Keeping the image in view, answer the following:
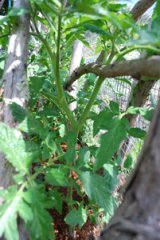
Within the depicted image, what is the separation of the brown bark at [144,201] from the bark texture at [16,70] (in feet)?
1.09

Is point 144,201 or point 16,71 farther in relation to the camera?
point 16,71

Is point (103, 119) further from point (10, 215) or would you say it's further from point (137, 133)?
point (10, 215)

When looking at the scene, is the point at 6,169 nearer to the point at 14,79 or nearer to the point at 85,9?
the point at 14,79

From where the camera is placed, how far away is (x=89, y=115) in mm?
743

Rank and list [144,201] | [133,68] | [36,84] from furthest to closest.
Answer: [36,84] → [133,68] → [144,201]

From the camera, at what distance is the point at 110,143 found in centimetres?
60

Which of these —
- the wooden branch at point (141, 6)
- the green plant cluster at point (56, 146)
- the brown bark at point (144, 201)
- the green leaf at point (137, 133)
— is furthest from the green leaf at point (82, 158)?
the wooden branch at point (141, 6)

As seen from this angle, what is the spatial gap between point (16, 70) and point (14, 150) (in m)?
0.21

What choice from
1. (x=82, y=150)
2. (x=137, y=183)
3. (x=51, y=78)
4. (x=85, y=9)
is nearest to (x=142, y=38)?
(x=85, y=9)

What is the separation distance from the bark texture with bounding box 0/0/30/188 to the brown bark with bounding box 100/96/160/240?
13.1 inches

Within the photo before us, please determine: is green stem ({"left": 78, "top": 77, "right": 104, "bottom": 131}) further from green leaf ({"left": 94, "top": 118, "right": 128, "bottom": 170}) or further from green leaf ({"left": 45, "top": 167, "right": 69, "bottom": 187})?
green leaf ({"left": 45, "top": 167, "right": 69, "bottom": 187})

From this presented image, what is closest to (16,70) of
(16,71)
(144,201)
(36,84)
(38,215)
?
(16,71)

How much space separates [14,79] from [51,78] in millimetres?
444

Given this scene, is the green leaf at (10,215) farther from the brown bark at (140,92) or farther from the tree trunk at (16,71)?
the brown bark at (140,92)
